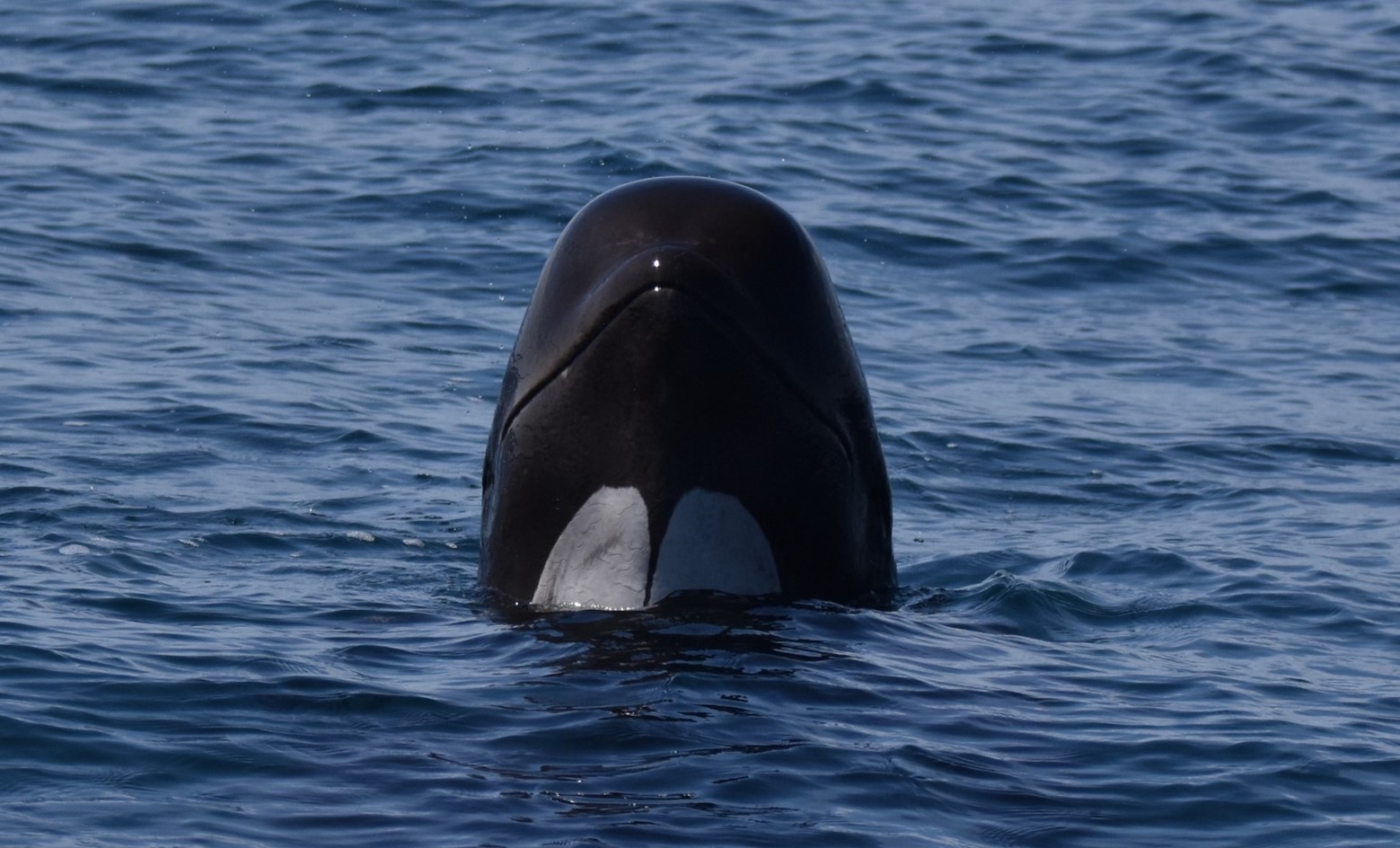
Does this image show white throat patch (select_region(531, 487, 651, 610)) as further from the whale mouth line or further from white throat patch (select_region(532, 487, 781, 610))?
the whale mouth line

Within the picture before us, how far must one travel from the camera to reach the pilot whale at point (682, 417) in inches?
300

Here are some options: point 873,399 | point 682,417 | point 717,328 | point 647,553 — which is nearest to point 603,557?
point 647,553

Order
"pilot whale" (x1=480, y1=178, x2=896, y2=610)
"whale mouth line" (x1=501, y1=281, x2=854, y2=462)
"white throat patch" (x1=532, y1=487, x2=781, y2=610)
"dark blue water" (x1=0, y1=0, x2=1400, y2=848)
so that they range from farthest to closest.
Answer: "white throat patch" (x1=532, y1=487, x2=781, y2=610) → "pilot whale" (x1=480, y1=178, x2=896, y2=610) → "whale mouth line" (x1=501, y1=281, x2=854, y2=462) → "dark blue water" (x1=0, y1=0, x2=1400, y2=848)

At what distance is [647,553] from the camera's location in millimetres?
8195

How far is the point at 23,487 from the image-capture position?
12.8m

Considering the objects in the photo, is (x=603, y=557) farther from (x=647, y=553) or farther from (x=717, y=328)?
→ (x=717, y=328)

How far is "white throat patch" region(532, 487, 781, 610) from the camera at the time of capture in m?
8.07

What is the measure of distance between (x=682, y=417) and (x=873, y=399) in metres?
10.0

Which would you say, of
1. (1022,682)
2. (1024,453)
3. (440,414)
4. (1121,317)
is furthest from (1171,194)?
(1022,682)

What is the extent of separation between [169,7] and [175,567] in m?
23.7

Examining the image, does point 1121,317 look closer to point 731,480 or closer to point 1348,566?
point 1348,566

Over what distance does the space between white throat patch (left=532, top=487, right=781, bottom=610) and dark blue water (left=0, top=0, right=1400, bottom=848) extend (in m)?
0.13

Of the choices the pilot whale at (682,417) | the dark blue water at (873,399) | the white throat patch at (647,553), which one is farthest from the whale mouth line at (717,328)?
the dark blue water at (873,399)

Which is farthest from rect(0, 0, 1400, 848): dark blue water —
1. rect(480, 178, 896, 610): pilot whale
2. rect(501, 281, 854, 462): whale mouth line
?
rect(501, 281, 854, 462): whale mouth line
